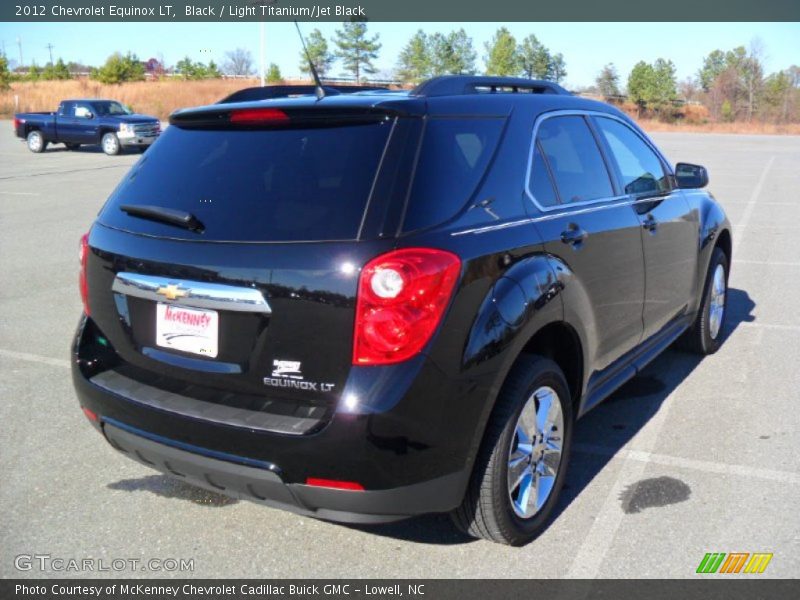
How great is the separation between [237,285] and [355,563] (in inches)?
48.8

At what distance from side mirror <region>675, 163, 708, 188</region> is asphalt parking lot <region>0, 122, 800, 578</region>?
1.30 m

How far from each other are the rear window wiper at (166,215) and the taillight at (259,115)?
47 centimetres

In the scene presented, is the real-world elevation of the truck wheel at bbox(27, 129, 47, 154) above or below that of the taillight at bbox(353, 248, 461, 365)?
below

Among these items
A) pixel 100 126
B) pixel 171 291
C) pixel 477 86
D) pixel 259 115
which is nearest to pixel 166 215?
pixel 171 291

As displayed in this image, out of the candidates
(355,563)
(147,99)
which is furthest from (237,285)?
(147,99)

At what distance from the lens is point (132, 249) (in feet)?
10.3

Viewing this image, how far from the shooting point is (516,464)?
3225 millimetres

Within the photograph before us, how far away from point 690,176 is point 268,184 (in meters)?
3.39

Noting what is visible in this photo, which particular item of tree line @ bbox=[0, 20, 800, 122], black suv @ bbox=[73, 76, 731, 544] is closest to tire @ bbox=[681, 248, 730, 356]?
black suv @ bbox=[73, 76, 731, 544]

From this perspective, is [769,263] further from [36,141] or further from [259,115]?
[36,141]

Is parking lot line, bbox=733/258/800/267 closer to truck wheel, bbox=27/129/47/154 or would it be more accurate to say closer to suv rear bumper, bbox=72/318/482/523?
suv rear bumper, bbox=72/318/482/523

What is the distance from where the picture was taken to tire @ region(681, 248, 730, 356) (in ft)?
18.8

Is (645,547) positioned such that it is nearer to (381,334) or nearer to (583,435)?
(583,435)

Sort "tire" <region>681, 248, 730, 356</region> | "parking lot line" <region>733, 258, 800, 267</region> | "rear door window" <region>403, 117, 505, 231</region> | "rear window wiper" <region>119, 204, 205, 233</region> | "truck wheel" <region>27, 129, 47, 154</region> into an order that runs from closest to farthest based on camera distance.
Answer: "rear door window" <region>403, 117, 505, 231</region> → "rear window wiper" <region>119, 204, 205, 233</region> → "tire" <region>681, 248, 730, 356</region> → "parking lot line" <region>733, 258, 800, 267</region> → "truck wheel" <region>27, 129, 47, 154</region>
